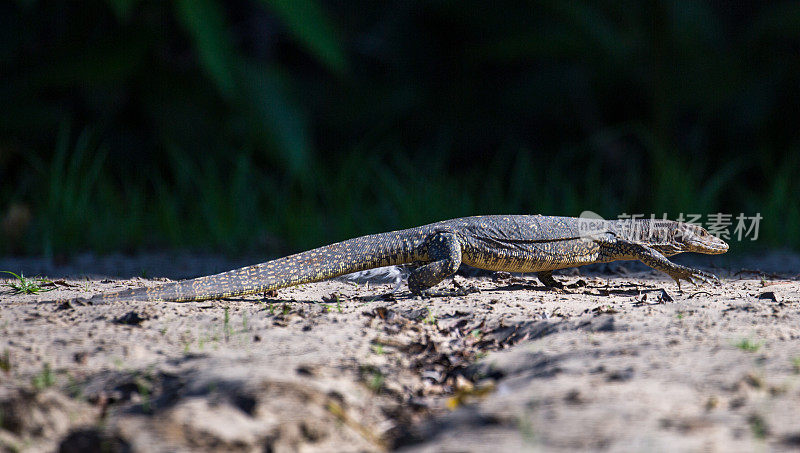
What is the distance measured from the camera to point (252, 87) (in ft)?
22.9

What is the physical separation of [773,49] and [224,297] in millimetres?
7473

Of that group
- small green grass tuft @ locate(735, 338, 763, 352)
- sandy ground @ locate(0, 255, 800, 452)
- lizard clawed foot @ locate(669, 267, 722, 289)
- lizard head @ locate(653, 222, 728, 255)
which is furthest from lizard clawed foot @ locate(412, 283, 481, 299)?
small green grass tuft @ locate(735, 338, 763, 352)

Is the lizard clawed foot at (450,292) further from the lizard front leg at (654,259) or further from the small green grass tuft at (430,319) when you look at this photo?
the lizard front leg at (654,259)

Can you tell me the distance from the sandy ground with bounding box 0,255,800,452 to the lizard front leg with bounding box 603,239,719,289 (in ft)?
2.14

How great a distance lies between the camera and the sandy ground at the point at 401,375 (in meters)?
1.85

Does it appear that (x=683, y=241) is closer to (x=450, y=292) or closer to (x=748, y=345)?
(x=450, y=292)

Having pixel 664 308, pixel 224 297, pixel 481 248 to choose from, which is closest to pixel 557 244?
pixel 481 248

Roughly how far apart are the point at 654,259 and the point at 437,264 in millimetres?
1422

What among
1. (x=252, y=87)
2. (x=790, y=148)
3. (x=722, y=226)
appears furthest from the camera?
(x=790, y=148)

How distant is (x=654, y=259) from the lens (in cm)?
432

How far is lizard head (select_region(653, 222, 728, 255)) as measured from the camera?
4.74m

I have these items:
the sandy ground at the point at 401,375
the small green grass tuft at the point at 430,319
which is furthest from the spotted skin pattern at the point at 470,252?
the small green grass tuft at the point at 430,319

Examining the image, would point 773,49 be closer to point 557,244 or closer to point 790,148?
point 790,148

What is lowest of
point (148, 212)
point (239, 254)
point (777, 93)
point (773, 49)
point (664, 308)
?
point (664, 308)
